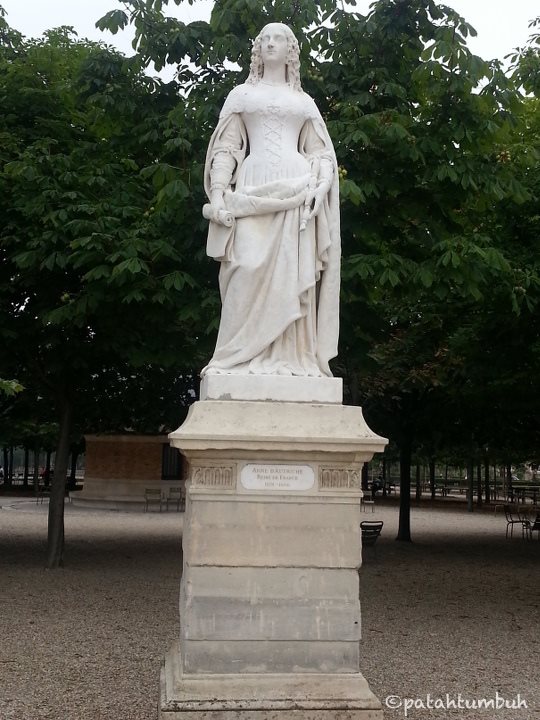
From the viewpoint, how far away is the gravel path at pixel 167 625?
7375 mm

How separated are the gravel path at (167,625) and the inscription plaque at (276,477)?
218 cm

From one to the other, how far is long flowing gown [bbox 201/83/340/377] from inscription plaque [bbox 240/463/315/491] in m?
0.66

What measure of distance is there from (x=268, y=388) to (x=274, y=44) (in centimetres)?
253

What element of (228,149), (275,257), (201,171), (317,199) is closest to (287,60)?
(228,149)

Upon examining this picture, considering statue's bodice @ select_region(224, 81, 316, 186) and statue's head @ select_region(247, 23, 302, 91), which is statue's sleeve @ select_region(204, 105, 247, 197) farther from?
statue's head @ select_region(247, 23, 302, 91)

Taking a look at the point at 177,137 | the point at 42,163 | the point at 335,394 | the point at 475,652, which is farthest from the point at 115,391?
the point at 335,394

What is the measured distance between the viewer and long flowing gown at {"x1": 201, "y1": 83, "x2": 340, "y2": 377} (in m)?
5.93

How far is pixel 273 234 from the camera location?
19.7 feet

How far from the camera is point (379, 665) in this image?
8500 millimetres

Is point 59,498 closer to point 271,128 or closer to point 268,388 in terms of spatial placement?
point 268,388

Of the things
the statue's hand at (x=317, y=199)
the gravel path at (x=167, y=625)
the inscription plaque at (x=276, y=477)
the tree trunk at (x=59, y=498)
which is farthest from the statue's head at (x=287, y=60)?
the tree trunk at (x=59, y=498)

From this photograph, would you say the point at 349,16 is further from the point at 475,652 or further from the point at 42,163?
the point at 475,652

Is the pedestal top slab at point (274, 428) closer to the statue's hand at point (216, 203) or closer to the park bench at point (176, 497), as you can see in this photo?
the statue's hand at point (216, 203)

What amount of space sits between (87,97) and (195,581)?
8839 mm
